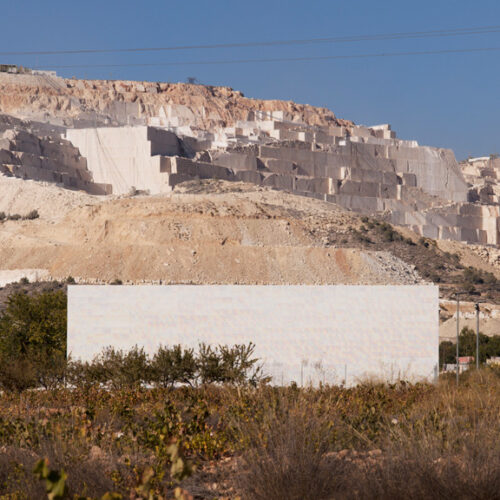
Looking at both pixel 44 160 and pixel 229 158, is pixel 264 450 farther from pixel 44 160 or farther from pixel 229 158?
pixel 229 158

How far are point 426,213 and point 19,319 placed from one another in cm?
6218

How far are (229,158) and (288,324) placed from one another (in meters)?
63.7

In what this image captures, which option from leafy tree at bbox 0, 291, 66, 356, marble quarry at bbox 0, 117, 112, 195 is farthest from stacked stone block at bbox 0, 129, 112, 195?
leafy tree at bbox 0, 291, 66, 356

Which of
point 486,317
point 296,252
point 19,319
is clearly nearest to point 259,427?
point 19,319

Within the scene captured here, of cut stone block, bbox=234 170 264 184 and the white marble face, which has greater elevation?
cut stone block, bbox=234 170 264 184

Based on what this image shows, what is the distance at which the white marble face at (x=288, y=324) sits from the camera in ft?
63.9

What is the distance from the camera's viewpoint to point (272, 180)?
82.7 metres

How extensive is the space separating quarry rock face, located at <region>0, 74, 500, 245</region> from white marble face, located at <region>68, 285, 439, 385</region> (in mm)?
52328

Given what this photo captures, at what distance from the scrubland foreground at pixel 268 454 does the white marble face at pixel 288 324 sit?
8.05 meters

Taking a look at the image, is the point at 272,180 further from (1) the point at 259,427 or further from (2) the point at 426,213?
(1) the point at 259,427

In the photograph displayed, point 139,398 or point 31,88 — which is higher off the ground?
point 31,88

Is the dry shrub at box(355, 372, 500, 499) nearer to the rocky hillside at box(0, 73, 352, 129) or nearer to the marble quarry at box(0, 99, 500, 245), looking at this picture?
the marble quarry at box(0, 99, 500, 245)

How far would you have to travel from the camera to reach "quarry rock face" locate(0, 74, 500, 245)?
76.9m

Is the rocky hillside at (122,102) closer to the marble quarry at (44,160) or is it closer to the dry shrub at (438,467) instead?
the marble quarry at (44,160)
